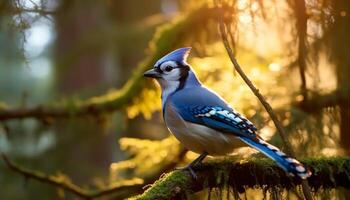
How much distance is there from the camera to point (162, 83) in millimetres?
3938

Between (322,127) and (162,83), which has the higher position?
(162,83)

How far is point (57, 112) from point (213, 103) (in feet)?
7.38

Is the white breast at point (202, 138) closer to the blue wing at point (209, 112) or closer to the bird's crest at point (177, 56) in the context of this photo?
the blue wing at point (209, 112)

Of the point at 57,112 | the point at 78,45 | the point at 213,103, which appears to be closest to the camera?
the point at 213,103

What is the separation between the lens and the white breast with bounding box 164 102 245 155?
3.43 meters

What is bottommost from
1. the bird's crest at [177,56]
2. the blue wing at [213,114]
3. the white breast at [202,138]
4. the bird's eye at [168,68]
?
the white breast at [202,138]

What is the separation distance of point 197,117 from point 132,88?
1.96 m

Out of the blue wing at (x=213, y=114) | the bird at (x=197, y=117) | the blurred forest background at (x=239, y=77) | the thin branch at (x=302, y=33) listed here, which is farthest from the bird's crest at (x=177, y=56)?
the thin branch at (x=302, y=33)

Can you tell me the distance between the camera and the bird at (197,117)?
3340mm

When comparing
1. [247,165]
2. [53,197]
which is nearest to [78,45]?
[53,197]

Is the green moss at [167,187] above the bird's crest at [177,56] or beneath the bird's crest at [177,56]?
beneath

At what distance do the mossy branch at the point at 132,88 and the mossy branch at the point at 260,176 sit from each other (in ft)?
6.93

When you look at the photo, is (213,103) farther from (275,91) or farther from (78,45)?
(78,45)

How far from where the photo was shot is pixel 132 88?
215 inches
